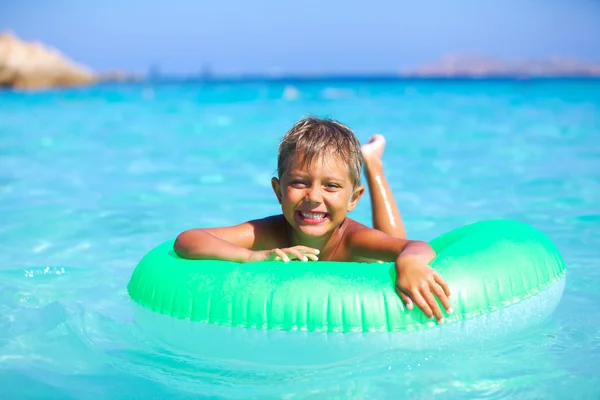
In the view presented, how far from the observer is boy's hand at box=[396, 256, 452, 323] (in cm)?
270

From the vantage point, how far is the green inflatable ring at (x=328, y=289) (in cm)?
270

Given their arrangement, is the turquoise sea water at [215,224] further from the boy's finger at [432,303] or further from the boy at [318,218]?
the boy at [318,218]

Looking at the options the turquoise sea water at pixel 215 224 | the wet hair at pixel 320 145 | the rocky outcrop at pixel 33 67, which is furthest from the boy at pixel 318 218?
the rocky outcrop at pixel 33 67

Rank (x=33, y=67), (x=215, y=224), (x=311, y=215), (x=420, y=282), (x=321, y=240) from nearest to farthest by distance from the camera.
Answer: (x=420, y=282), (x=311, y=215), (x=321, y=240), (x=215, y=224), (x=33, y=67)

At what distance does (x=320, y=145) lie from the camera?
2977 millimetres

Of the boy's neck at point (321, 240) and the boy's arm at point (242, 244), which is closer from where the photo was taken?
the boy's arm at point (242, 244)

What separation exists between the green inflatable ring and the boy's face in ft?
0.81

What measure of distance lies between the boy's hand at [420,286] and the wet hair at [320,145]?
0.53m

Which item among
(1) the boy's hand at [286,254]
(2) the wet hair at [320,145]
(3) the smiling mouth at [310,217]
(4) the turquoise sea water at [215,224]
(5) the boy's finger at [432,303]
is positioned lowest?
(4) the turquoise sea water at [215,224]

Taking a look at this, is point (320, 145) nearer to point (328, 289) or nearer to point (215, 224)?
point (328, 289)

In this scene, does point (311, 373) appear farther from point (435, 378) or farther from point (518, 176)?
point (518, 176)

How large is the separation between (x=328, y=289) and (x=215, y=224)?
3133 mm

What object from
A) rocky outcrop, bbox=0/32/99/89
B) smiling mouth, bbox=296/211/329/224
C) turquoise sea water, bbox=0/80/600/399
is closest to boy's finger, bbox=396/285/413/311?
turquoise sea water, bbox=0/80/600/399

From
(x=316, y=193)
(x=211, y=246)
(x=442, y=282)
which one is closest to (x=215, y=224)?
(x=211, y=246)
